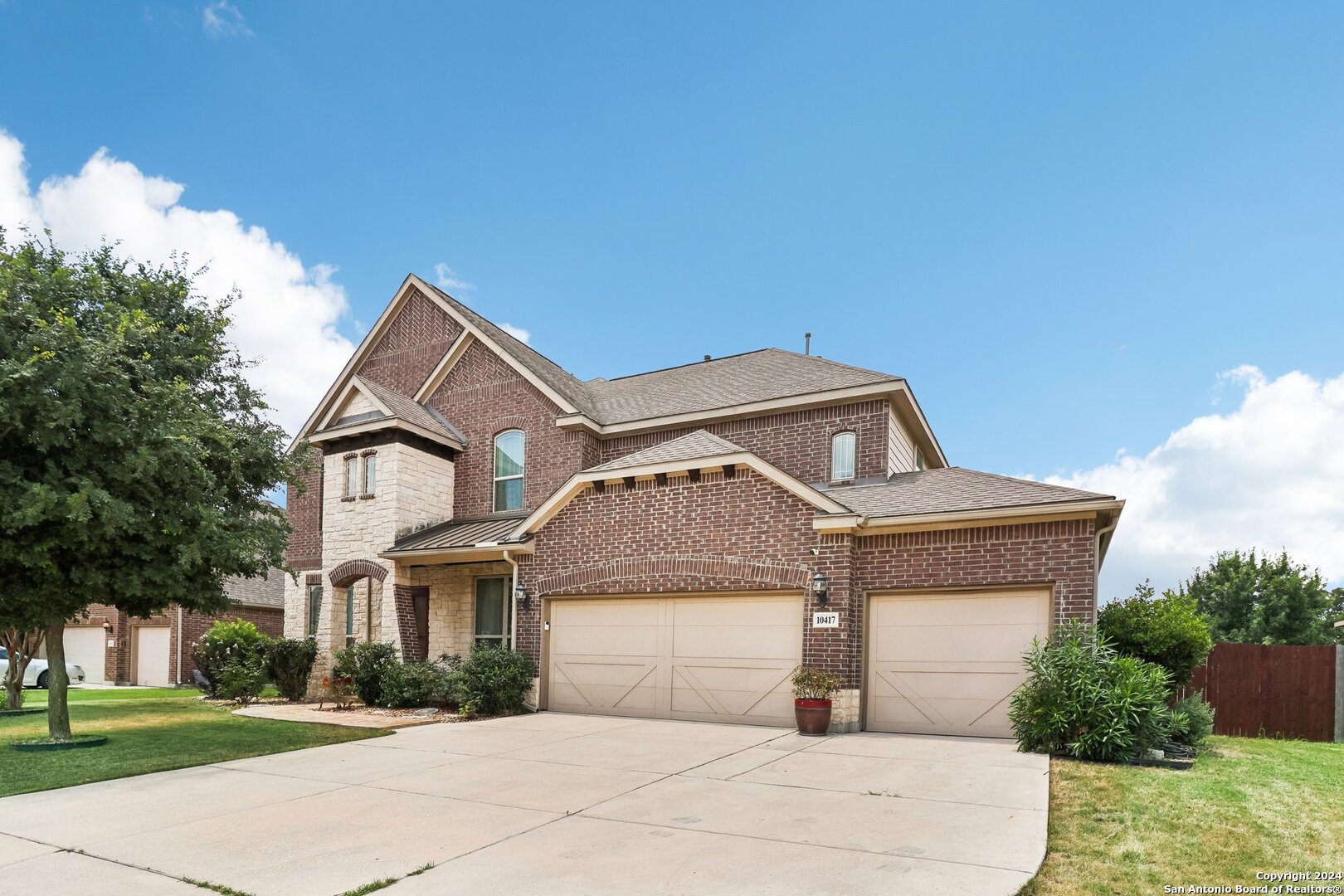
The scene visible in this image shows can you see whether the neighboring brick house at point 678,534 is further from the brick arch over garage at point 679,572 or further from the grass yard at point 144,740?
the grass yard at point 144,740

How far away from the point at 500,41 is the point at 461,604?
11.5 metres

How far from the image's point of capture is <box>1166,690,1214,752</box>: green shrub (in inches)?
422

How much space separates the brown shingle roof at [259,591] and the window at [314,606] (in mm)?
7533

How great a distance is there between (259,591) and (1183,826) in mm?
28697

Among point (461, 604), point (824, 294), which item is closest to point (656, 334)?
point (824, 294)

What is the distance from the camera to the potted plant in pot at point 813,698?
12.1 m

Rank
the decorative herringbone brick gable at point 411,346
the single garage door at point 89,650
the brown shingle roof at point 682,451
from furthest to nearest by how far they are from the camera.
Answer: the single garage door at point 89,650, the decorative herringbone brick gable at point 411,346, the brown shingle roof at point 682,451

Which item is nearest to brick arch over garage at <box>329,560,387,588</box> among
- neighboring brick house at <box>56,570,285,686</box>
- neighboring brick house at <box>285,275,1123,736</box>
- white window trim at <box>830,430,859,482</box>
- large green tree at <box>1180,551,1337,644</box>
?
neighboring brick house at <box>285,275,1123,736</box>

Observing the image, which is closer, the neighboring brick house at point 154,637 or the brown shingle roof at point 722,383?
the brown shingle roof at point 722,383

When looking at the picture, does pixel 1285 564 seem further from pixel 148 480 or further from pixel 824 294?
pixel 148 480

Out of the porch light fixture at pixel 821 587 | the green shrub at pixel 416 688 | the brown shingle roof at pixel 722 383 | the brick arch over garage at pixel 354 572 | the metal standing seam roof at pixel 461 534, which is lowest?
→ the green shrub at pixel 416 688

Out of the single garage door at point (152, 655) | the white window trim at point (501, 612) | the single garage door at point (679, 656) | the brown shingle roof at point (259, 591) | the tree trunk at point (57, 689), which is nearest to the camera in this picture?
the tree trunk at point (57, 689)

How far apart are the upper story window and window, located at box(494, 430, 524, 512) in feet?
10.3

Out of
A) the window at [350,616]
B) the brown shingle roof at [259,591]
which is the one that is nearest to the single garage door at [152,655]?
the brown shingle roof at [259,591]
